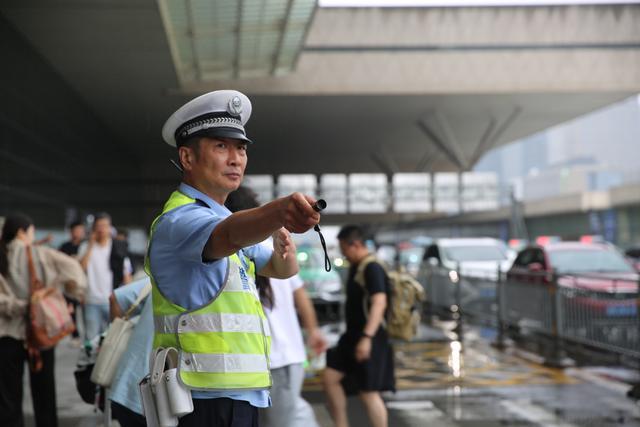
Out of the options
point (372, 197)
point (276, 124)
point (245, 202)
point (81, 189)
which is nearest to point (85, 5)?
point (81, 189)

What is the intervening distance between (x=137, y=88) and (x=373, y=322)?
2322 cm

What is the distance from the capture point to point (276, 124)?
37.8m

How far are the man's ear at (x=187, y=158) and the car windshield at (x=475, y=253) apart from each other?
18.4 meters

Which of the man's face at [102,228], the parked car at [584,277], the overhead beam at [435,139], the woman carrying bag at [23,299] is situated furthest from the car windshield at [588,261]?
the overhead beam at [435,139]

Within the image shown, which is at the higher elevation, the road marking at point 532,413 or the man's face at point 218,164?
the man's face at point 218,164

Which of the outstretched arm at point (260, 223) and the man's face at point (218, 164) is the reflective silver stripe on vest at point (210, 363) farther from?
the man's face at point (218, 164)

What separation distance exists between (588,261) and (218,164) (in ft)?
45.3

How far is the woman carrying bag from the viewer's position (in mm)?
6172

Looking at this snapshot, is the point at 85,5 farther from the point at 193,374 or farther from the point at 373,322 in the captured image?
the point at 193,374

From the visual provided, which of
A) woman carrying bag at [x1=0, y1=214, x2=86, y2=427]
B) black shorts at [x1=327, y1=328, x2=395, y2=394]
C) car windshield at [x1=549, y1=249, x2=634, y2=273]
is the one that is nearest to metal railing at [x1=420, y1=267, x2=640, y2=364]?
car windshield at [x1=549, y1=249, x2=634, y2=273]

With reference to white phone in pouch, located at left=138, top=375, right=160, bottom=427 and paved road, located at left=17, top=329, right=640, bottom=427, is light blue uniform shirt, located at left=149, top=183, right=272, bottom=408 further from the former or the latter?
paved road, located at left=17, top=329, right=640, bottom=427

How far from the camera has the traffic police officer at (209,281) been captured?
8.47 feet

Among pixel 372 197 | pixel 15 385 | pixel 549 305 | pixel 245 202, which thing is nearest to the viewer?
pixel 245 202

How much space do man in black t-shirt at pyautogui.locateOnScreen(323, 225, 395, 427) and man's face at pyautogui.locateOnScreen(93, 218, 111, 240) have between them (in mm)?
4321
